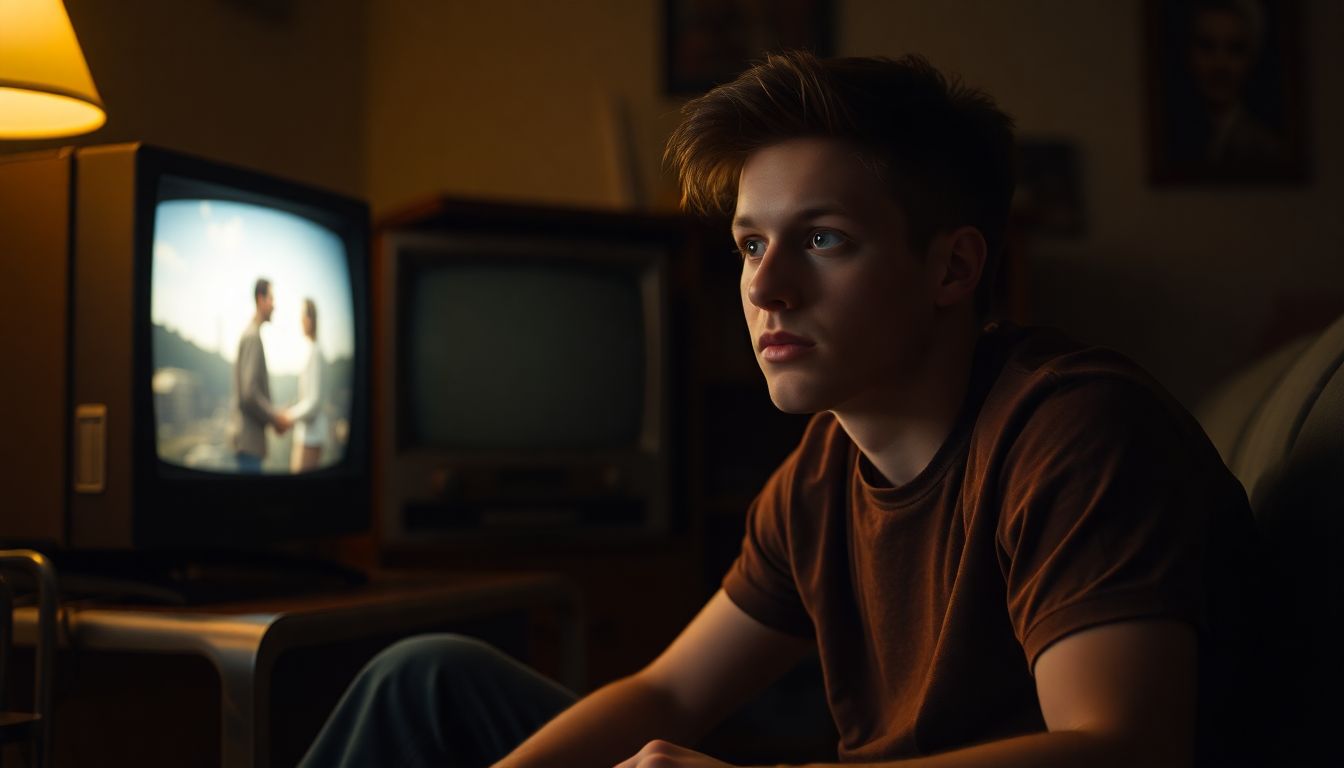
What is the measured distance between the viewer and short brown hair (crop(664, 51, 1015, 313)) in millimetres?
934

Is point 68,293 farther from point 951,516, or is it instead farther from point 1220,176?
point 1220,176

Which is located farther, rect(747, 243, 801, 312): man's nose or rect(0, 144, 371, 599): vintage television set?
rect(0, 144, 371, 599): vintage television set

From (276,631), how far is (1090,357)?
0.73 m

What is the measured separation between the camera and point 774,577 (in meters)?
1.13

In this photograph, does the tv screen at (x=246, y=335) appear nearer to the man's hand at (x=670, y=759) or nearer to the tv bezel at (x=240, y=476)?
the tv bezel at (x=240, y=476)

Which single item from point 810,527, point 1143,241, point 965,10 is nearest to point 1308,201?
point 1143,241

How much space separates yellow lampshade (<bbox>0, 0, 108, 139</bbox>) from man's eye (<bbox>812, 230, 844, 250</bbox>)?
0.84m

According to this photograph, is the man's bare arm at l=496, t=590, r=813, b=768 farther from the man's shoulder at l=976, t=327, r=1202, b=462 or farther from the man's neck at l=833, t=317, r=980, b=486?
the man's shoulder at l=976, t=327, r=1202, b=462

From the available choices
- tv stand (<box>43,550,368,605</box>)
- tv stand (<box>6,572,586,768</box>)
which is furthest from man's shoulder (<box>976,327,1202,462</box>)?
tv stand (<box>43,550,368,605</box>)

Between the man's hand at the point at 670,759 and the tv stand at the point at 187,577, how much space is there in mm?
639

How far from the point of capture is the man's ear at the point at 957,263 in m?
0.97

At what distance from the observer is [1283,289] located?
2732 millimetres

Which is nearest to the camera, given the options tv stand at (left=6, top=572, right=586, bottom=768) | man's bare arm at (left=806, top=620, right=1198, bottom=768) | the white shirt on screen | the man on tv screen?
man's bare arm at (left=806, top=620, right=1198, bottom=768)

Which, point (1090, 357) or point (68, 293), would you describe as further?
point (68, 293)
